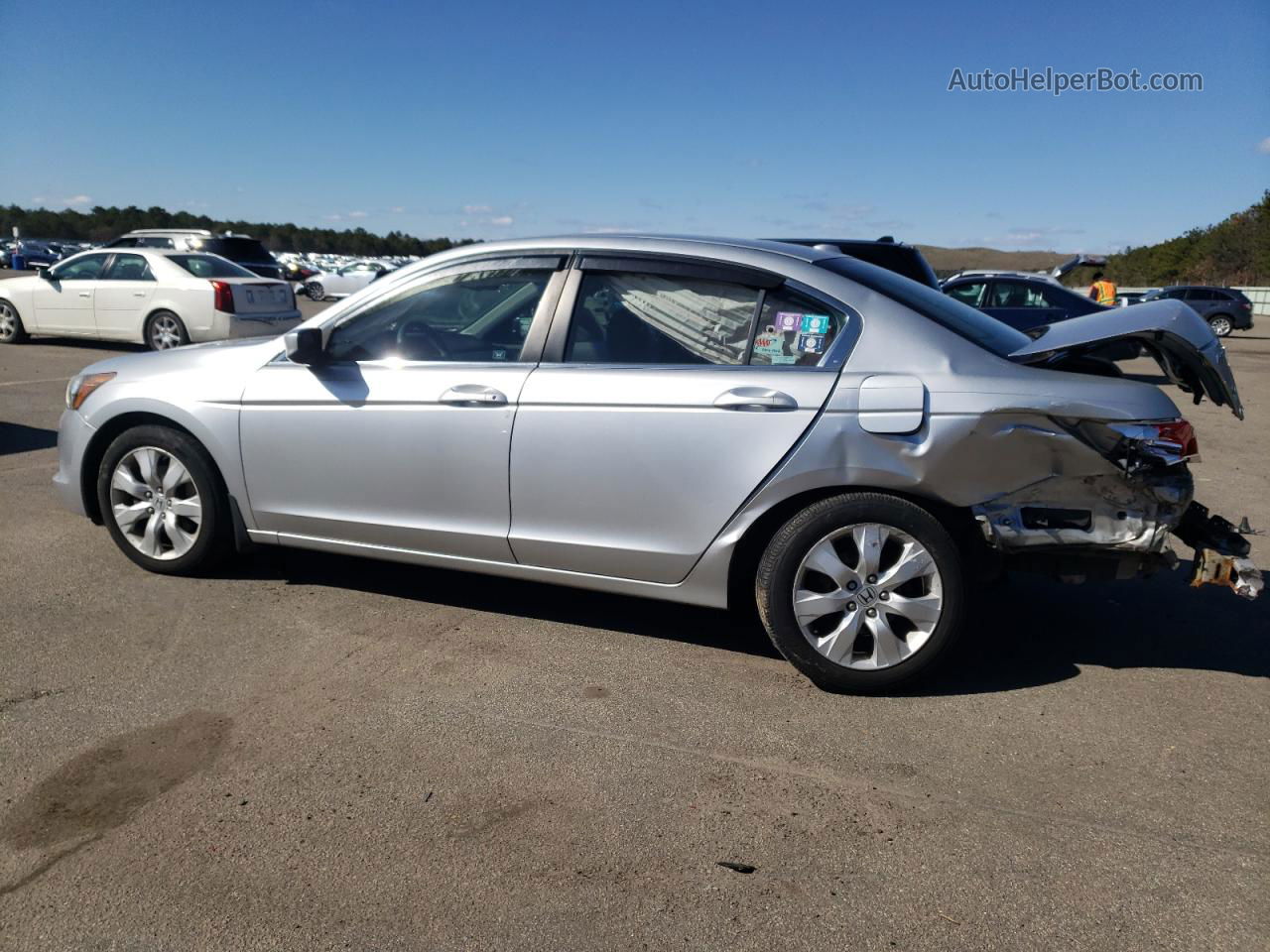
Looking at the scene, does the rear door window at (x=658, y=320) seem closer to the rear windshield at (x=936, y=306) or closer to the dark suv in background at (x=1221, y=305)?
the rear windshield at (x=936, y=306)

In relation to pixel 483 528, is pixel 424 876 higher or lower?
lower

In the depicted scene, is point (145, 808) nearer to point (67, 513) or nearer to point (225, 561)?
point (225, 561)

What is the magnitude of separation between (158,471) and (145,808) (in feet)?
7.43

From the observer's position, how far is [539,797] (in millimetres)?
3188

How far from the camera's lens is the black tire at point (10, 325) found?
49.8 ft

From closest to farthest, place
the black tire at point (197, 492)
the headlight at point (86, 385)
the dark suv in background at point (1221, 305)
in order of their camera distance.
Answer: the black tire at point (197, 492)
the headlight at point (86, 385)
the dark suv in background at point (1221, 305)

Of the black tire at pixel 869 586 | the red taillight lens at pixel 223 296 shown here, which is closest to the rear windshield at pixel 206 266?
the red taillight lens at pixel 223 296

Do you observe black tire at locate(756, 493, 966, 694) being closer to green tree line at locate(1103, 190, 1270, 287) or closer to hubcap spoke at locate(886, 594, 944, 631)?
hubcap spoke at locate(886, 594, 944, 631)

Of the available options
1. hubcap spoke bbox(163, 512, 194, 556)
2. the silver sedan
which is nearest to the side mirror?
the silver sedan

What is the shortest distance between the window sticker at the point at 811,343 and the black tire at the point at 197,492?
276 cm

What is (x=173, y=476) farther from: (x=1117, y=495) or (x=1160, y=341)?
(x=1160, y=341)

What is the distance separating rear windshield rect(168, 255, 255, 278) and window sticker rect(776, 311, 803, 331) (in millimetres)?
11825

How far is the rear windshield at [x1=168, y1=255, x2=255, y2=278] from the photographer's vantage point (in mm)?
13977

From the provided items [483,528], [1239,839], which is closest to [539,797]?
[483,528]
